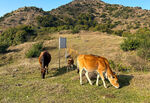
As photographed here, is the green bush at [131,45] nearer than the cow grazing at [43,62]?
No

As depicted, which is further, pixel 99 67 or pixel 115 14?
pixel 115 14

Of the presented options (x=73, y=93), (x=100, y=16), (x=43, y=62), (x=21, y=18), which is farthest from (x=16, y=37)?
(x=100, y=16)

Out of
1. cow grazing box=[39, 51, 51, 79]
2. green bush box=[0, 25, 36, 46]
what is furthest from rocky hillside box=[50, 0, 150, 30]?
cow grazing box=[39, 51, 51, 79]

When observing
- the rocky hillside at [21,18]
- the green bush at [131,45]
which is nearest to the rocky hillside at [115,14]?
the rocky hillside at [21,18]

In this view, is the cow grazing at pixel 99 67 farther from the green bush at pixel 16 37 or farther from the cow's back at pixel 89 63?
the green bush at pixel 16 37

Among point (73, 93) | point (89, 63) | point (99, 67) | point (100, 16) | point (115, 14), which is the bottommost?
point (73, 93)

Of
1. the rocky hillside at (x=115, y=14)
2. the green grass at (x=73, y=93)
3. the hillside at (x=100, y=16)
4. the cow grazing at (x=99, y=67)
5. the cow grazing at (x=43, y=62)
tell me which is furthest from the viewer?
the rocky hillside at (x=115, y=14)

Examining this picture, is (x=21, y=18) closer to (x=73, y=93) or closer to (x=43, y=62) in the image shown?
(x=43, y=62)

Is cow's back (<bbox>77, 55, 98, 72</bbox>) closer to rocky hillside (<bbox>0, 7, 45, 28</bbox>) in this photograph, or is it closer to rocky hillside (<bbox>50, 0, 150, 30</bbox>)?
rocky hillside (<bbox>0, 7, 45, 28</bbox>)

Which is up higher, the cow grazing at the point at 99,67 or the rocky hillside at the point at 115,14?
the rocky hillside at the point at 115,14

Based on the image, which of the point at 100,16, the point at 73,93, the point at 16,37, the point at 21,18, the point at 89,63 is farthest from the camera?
the point at 100,16

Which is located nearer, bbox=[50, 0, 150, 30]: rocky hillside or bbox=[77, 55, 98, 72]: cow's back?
bbox=[77, 55, 98, 72]: cow's back

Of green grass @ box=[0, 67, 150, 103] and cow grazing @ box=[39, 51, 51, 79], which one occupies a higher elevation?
cow grazing @ box=[39, 51, 51, 79]

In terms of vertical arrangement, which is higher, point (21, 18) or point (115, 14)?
point (115, 14)
